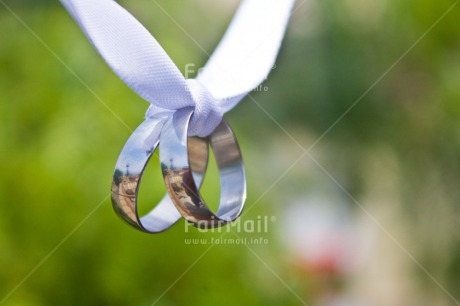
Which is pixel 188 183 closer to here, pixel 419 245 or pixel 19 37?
pixel 19 37

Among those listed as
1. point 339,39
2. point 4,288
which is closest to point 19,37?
point 4,288

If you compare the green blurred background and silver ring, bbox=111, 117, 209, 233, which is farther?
the green blurred background

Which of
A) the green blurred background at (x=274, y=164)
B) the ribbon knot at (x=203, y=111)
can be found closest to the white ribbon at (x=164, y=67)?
the ribbon knot at (x=203, y=111)

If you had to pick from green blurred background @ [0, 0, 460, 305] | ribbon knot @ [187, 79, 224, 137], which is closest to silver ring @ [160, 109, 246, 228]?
ribbon knot @ [187, 79, 224, 137]

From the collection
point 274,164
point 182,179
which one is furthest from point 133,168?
point 274,164

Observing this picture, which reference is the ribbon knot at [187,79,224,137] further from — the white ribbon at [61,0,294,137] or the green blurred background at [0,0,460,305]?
the green blurred background at [0,0,460,305]

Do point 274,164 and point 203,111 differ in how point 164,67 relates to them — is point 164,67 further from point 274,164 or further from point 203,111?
point 274,164
